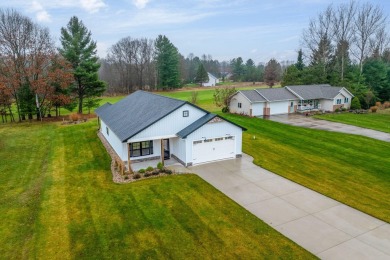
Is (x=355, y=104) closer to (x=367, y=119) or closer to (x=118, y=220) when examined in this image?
(x=367, y=119)

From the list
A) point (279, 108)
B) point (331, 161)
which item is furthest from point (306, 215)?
point (279, 108)

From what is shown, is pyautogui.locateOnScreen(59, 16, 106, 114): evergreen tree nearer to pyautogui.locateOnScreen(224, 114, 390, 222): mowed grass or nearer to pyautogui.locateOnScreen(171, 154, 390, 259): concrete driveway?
pyautogui.locateOnScreen(224, 114, 390, 222): mowed grass

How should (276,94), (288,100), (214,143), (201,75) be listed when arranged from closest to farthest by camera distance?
(214,143) → (288,100) → (276,94) → (201,75)

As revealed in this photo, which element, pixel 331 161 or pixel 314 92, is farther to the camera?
pixel 314 92

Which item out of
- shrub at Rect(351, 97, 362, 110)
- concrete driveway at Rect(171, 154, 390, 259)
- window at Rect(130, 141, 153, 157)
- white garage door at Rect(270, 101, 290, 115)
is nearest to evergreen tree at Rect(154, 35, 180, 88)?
white garage door at Rect(270, 101, 290, 115)

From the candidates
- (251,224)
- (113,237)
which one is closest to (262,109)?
(251,224)

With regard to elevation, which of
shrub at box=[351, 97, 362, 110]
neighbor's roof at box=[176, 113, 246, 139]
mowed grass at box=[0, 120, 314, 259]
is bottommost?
mowed grass at box=[0, 120, 314, 259]
